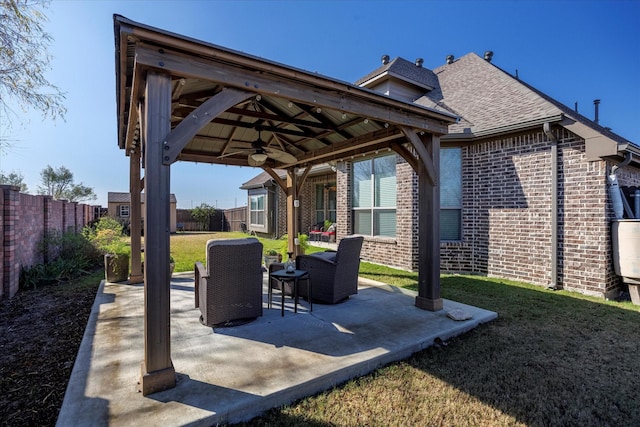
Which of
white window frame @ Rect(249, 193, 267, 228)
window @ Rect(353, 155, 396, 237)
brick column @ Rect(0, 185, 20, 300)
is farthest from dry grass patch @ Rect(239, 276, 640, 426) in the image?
white window frame @ Rect(249, 193, 267, 228)

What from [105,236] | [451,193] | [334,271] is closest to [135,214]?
[105,236]

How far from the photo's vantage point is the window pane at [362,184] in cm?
905

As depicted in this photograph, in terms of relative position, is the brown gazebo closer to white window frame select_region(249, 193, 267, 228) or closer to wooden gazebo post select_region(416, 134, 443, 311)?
wooden gazebo post select_region(416, 134, 443, 311)

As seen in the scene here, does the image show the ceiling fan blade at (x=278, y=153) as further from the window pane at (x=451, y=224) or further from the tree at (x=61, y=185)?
the tree at (x=61, y=185)

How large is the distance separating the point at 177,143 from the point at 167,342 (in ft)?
5.49

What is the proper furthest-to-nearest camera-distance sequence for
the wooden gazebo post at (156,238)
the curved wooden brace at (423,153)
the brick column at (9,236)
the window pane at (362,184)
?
the window pane at (362,184)
the brick column at (9,236)
the curved wooden brace at (423,153)
the wooden gazebo post at (156,238)

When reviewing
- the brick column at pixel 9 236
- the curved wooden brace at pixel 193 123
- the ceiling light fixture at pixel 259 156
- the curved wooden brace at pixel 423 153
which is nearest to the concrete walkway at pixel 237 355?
the brick column at pixel 9 236

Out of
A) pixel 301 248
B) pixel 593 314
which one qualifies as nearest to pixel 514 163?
pixel 593 314

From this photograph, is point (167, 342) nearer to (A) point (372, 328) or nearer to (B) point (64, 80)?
(A) point (372, 328)

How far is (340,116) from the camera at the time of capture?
193 inches

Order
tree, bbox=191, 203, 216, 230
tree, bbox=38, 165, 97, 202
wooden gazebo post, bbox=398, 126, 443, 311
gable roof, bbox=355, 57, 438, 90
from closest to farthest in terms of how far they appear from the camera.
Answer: wooden gazebo post, bbox=398, 126, 443, 311, gable roof, bbox=355, 57, 438, 90, tree, bbox=191, 203, 216, 230, tree, bbox=38, 165, 97, 202

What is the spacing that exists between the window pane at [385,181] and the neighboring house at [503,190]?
0.03m

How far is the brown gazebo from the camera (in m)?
2.53

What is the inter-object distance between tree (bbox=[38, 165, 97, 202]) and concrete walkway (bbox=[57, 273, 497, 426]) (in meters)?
31.8
